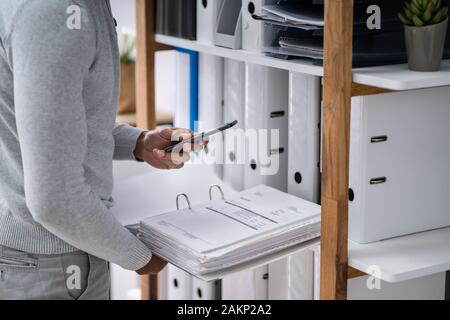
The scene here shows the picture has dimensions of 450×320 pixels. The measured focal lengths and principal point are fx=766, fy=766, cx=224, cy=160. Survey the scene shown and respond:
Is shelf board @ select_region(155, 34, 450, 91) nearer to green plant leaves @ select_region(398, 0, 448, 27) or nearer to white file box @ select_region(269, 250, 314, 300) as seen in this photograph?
green plant leaves @ select_region(398, 0, 448, 27)

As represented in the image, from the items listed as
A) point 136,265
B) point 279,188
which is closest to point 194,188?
point 279,188

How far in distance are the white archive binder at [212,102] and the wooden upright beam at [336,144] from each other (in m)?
0.61

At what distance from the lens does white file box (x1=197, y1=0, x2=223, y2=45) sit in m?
1.62

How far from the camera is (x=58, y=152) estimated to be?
1.07m

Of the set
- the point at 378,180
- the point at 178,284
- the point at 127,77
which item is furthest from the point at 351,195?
the point at 127,77

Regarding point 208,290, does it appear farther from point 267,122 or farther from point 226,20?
point 226,20

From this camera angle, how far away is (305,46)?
1.31 metres

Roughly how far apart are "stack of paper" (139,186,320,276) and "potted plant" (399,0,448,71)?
0.33m

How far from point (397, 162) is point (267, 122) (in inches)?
13.7

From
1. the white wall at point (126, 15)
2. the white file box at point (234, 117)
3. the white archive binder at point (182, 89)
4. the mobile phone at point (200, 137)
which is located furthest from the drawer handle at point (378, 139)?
the white wall at point (126, 15)

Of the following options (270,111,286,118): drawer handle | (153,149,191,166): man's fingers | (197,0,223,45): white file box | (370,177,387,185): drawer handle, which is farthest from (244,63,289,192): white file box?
(370,177,387,185): drawer handle

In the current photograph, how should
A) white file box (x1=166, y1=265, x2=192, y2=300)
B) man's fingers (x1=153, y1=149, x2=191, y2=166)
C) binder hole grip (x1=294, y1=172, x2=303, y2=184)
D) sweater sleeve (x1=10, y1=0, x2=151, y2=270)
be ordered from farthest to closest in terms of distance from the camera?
white file box (x1=166, y1=265, x2=192, y2=300)
binder hole grip (x1=294, y1=172, x2=303, y2=184)
man's fingers (x1=153, y1=149, x2=191, y2=166)
sweater sleeve (x1=10, y1=0, x2=151, y2=270)

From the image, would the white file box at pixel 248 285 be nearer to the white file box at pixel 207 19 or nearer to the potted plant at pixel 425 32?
the white file box at pixel 207 19
